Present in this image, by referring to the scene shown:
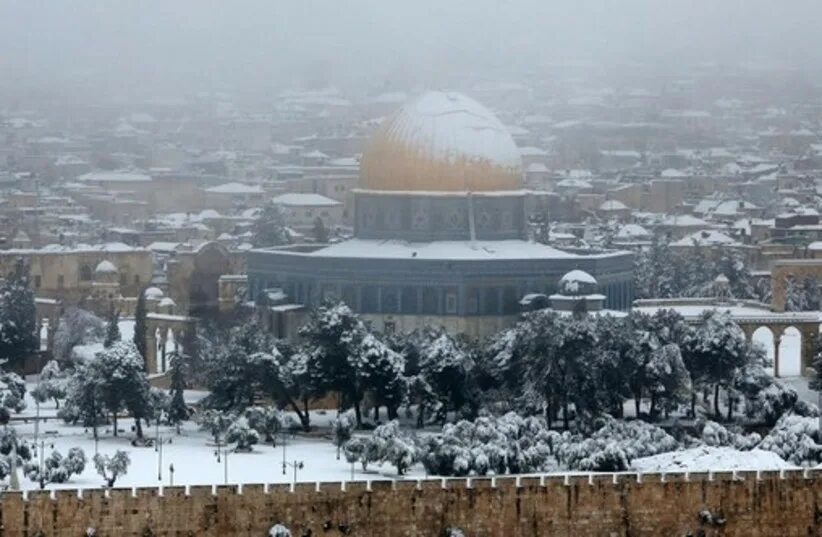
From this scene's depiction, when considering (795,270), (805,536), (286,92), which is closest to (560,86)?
(286,92)

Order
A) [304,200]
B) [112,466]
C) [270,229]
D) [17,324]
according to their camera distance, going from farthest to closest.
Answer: [304,200]
[270,229]
[17,324]
[112,466]

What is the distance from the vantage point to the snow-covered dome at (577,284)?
5009cm

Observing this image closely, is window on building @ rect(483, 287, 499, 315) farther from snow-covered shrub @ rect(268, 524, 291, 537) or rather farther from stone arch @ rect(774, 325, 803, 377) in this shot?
snow-covered shrub @ rect(268, 524, 291, 537)

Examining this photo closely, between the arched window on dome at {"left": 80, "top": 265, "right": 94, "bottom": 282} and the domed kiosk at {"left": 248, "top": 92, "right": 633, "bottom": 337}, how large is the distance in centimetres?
1113

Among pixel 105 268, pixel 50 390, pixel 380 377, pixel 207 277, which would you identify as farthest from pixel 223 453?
pixel 105 268

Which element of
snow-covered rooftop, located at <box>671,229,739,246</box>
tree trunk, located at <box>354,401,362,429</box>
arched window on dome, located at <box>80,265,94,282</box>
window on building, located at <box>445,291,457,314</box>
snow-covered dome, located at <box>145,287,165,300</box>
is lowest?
snow-covered rooftop, located at <box>671,229,739,246</box>

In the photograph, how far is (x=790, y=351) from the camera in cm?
5259

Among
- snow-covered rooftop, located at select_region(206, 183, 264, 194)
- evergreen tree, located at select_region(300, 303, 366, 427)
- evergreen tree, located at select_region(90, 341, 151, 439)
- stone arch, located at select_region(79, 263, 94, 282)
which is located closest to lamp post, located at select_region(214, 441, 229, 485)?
evergreen tree, located at select_region(90, 341, 151, 439)

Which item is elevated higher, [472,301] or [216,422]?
[472,301]

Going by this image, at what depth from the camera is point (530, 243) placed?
54.2m

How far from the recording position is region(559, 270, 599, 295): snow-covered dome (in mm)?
50094

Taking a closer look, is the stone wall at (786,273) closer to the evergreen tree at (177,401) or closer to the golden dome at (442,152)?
the golden dome at (442,152)

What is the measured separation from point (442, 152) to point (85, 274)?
14.8m

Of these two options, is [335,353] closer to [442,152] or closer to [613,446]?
[613,446]
